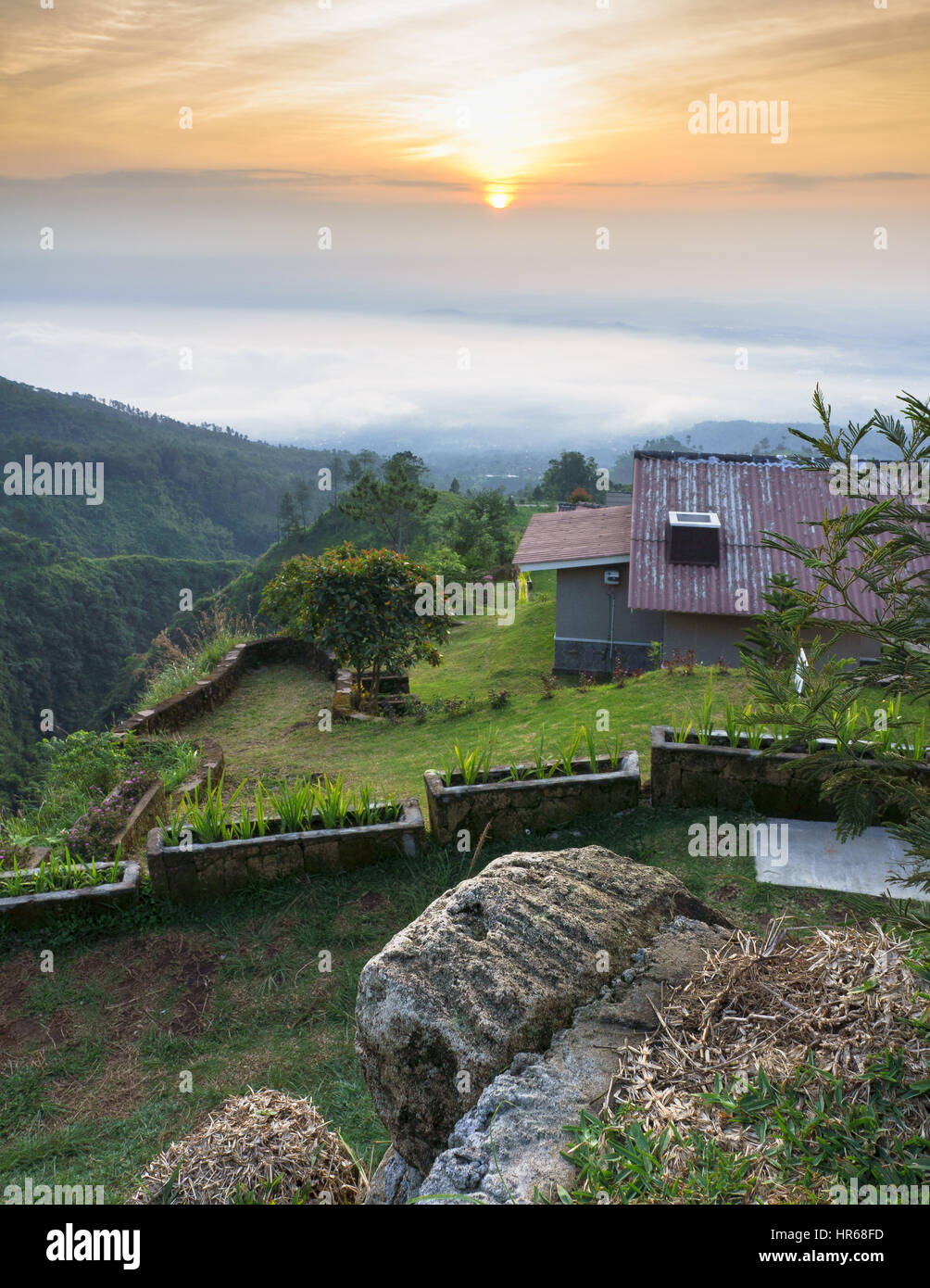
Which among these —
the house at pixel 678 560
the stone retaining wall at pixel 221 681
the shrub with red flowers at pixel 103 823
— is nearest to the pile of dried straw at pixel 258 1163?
the shrub with red flowers at pixel 103 823

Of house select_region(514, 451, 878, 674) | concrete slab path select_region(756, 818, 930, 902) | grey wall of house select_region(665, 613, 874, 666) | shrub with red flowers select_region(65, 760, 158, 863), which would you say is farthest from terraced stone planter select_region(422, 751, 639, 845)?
grey wall of house select_region(665, 613, 874, 666)

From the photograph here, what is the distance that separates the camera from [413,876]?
249 inches

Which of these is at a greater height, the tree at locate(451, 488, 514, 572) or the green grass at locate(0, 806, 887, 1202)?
the tree at locate(451, 488, 514, 572)

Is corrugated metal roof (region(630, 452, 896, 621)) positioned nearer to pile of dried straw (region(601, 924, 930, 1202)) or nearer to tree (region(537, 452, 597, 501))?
pile of dried straw (region(601, 924, 930, 1202))

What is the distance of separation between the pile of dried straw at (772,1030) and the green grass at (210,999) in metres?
0.77

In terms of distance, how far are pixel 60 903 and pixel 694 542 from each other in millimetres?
15678

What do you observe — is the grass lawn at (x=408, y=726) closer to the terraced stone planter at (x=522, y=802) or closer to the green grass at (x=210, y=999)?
the terraced stone planter at (x=522, y=802)

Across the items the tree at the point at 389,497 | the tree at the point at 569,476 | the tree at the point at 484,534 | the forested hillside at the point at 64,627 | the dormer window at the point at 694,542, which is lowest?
the forested hillside at the point at 64,627

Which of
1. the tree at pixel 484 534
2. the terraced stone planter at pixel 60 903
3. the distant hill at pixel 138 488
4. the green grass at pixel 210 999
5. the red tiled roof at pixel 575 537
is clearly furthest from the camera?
the distant hill at pixel 138 488

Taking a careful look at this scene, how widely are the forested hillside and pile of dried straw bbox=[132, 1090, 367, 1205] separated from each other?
47643 mm

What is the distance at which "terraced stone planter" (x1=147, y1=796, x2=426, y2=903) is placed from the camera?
6.29 m

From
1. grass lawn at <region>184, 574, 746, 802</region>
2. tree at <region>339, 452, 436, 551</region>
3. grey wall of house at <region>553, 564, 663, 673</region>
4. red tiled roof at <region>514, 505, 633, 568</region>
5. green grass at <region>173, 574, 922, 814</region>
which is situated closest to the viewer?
green grass at <region>173, 574, 922, 814</region>

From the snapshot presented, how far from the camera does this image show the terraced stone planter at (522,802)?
659 cm
